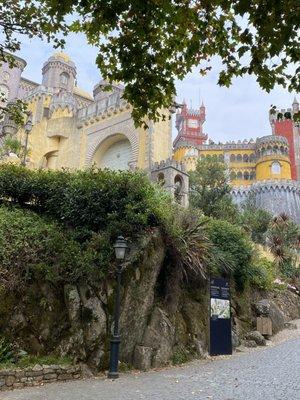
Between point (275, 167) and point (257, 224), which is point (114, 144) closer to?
point (257, 224)

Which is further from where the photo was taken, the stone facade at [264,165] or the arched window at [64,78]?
the stone facade at [264,165]

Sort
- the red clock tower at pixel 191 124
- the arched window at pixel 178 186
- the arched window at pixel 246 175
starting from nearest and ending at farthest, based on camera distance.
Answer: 1. the arched window at pixel 178 186
2. the arched window at pixel 246 175
3. the red clock tower at pixel 191 124

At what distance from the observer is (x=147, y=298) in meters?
10.7

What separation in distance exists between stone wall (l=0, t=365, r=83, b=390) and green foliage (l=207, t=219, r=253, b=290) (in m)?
7.37

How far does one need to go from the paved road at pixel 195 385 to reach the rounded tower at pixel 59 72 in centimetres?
5114

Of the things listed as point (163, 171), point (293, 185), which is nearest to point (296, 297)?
point (163, 171)

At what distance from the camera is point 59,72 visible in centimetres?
5656

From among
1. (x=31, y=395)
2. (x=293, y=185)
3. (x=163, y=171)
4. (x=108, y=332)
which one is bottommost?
(x=31, y=395)

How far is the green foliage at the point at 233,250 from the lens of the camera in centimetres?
1498

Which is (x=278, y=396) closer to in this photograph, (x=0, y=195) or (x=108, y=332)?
(x=108, y=332)

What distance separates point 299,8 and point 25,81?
63006 millimetres

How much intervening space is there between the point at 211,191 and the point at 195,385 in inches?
1004

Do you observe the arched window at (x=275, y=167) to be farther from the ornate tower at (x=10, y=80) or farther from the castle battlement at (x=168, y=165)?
the ornate tower at (x=10, y=80)

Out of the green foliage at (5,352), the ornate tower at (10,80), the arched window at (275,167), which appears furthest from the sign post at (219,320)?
the arched window at (275,167)
